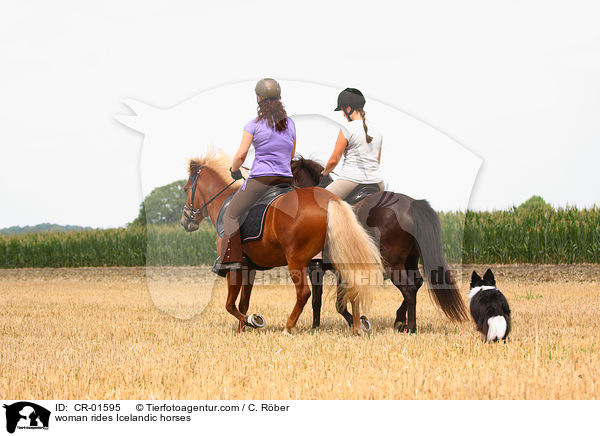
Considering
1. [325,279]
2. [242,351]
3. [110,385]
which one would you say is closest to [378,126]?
[325,279]

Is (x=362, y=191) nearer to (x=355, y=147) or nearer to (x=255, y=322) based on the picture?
(x=355, y=147)

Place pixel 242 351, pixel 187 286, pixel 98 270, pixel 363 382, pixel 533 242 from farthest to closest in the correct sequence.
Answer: pixel 98 270
pixel 533 242
pixel 187 286
pixel 242 351
pixel 363 382

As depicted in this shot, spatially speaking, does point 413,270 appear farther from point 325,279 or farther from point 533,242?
point 533,242

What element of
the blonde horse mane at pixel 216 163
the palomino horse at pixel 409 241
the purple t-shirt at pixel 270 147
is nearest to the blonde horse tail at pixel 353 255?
the palomino horse at pixel 409 241

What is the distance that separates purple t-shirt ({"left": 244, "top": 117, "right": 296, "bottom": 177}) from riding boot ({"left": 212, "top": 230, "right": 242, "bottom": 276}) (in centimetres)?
89

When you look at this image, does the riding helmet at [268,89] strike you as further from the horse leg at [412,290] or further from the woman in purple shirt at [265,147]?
the horse leg at [412,290]

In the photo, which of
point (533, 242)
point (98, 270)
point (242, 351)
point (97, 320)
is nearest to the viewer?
point (242, 351)

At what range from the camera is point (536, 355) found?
17.0 feet

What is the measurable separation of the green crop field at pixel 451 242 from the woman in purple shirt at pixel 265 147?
4.01ft

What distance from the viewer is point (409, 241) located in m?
6.87

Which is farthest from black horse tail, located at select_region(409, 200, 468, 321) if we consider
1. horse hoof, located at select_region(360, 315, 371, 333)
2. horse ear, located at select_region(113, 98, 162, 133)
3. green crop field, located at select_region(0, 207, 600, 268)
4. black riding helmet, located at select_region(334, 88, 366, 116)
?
horse ear, located at select_region(113, 98, 162, 133)

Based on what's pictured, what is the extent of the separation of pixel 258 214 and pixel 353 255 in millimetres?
1339

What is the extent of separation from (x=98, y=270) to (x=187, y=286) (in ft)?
58.1

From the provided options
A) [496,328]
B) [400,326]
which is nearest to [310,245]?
[400,326]
